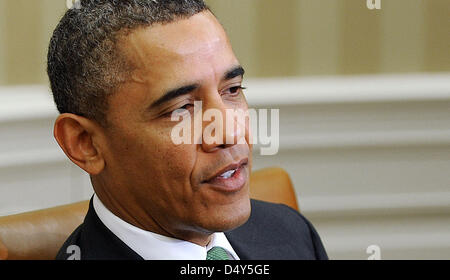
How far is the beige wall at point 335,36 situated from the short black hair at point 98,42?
877 mm

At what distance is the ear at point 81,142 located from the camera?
103 cm

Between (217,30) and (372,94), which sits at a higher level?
(217,30)

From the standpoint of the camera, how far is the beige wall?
6.33 feet

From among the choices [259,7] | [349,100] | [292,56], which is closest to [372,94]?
[349,100]

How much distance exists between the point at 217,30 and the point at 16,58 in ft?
2.76

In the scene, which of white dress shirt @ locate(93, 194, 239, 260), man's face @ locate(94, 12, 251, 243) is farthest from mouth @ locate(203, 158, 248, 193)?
white dress shirt @ locate(93, 194, 239, 260)

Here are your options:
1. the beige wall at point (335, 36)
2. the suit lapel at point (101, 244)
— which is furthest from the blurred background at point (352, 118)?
the suit lapel at point (101, 244)

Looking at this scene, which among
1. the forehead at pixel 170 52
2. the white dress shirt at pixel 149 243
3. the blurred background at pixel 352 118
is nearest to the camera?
the forehead at pixel 170 52

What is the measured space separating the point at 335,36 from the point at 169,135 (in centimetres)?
103

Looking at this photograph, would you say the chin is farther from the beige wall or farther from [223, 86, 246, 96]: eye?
the beige wall

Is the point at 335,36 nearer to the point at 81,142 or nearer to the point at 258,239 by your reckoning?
the point at 258,239

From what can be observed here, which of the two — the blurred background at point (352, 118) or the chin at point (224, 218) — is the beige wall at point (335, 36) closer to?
the blurred background at point (352, 118)

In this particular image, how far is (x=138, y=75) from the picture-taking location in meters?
0.99

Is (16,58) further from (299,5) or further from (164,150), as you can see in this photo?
(164,150)
